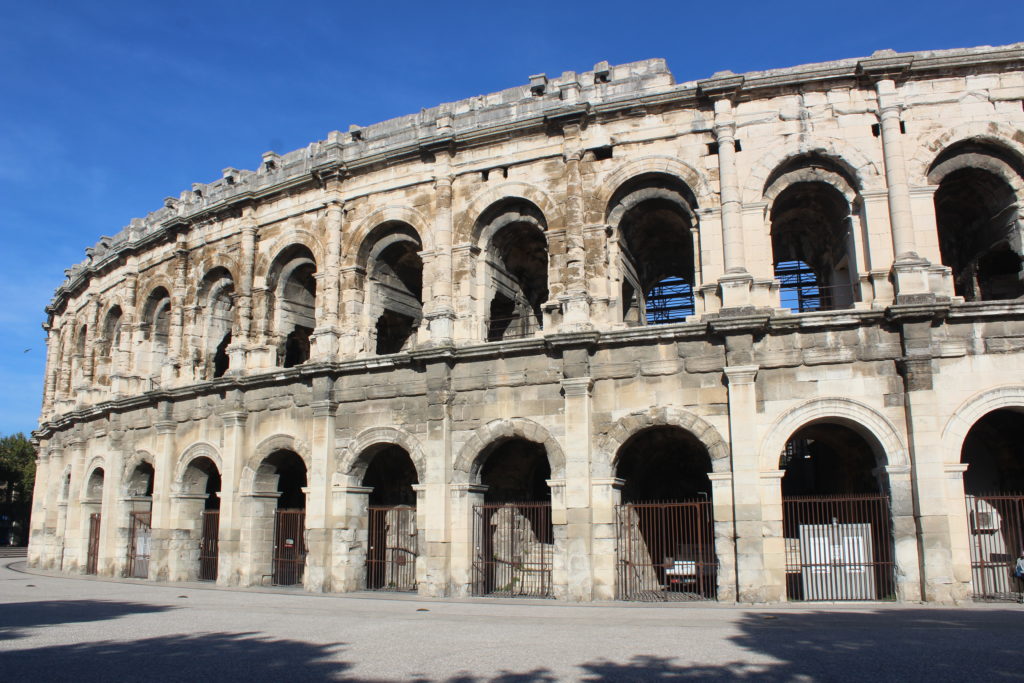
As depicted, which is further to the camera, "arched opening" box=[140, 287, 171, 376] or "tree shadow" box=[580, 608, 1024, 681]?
"arched opening" box=[140, 287, 171, 376]

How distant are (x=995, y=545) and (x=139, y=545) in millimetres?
18258

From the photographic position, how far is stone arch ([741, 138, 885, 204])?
1343 centimetres

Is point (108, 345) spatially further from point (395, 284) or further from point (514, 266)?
point (514, 266)

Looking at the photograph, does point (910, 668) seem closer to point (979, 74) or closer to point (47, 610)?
point (979, 74)

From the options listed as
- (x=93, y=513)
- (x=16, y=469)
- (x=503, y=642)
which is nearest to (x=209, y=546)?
(x=93, y=513)

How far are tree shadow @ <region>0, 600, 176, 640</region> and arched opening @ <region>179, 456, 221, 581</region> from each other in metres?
4.72

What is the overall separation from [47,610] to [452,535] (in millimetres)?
6273

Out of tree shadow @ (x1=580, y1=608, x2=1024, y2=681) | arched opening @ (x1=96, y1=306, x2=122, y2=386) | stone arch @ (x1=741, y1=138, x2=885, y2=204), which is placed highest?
stone arch @ (x1=741, y1=138, x2=885, y2=204)

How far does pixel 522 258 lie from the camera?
17312mm

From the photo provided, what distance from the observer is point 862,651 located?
7.77m

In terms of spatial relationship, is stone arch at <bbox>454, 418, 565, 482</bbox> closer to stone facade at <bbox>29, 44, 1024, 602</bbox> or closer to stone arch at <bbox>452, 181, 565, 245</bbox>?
stone facade at <bbox>29, 44, 1024, 602</bbox>

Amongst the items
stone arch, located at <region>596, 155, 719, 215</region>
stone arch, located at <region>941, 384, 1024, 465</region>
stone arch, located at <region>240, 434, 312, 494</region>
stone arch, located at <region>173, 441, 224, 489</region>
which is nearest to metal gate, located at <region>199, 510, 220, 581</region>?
stone arch, located at <region>173, 441, 224, 489</region>

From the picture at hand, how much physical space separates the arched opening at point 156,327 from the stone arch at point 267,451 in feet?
19.1

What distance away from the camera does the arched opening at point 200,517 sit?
1836 centimetres
